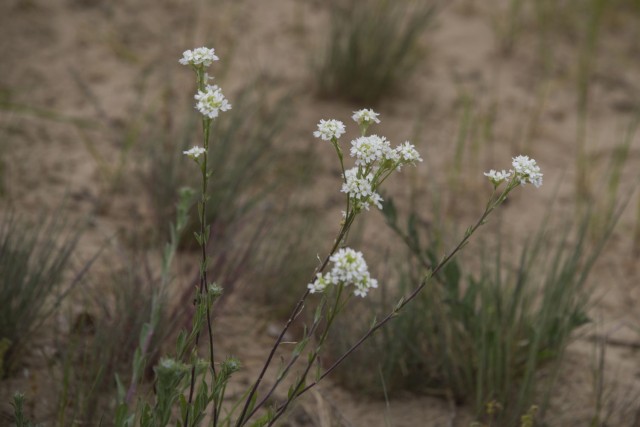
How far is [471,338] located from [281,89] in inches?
77.7

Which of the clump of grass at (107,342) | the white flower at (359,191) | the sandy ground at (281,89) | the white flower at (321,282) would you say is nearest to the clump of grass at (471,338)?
the sandy ground at (281,89)

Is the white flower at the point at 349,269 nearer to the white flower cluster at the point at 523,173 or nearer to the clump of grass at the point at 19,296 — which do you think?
the white flower cluster at the point at 523,173

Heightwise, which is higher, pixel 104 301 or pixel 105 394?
pixel 104 301

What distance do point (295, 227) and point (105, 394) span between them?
1.10 metres

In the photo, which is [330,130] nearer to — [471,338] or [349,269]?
[349,269]

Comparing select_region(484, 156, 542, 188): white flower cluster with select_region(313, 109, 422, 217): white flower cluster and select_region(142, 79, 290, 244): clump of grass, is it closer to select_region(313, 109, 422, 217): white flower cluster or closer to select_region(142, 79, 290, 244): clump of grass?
select_region(313, 109, 422, 217): white flower cluster

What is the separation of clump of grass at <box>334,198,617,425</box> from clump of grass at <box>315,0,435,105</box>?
1599mm

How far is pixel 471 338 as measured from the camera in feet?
7.53

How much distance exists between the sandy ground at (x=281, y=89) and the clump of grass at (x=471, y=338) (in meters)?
0.27

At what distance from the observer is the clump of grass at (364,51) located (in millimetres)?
3811

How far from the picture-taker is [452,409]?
227 centimetres

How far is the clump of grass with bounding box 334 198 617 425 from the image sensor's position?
2197mm

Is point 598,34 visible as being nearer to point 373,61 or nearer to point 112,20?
point 373,61

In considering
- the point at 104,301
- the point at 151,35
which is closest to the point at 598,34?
the point at 151,35
